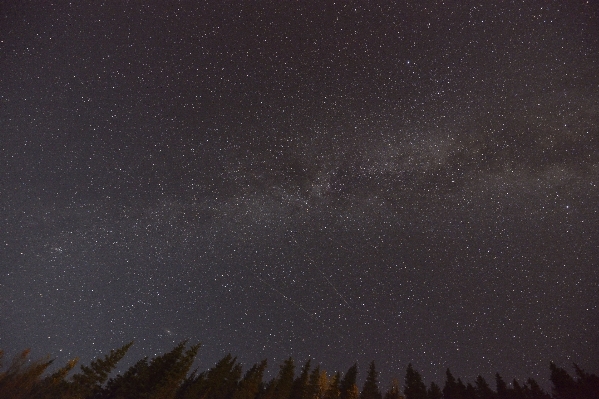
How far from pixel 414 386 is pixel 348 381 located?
8.55 metres

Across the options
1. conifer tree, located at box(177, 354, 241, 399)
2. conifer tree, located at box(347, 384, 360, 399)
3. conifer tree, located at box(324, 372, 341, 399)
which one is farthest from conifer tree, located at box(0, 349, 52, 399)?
conifer tree, located at box(347, 384, 360, 399)

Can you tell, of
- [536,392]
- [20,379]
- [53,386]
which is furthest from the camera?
[20,379]

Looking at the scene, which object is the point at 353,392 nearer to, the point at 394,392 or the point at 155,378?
the point at 394,392

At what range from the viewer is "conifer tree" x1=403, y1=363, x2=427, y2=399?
38.6 metres

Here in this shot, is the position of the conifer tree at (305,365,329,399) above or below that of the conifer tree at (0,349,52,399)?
above

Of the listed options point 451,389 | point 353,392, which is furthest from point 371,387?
point 451,389

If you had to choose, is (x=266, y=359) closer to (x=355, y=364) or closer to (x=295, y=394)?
(x=295, y=394)

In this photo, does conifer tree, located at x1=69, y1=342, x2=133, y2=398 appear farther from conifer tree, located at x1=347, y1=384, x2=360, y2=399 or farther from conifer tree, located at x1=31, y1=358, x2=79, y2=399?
conifer tree, located at x1=347, y1=384, x2=360, y2=399

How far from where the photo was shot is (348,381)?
4109 cm

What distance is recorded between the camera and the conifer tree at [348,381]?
129 feet

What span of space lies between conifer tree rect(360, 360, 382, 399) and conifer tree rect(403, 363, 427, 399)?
4.07 meters

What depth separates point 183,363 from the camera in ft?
127

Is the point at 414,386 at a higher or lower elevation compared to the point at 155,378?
higher

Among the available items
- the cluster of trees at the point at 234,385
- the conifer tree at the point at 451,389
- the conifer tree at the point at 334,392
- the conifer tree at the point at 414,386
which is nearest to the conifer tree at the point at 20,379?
the cluster of trees at the point at 234,385
